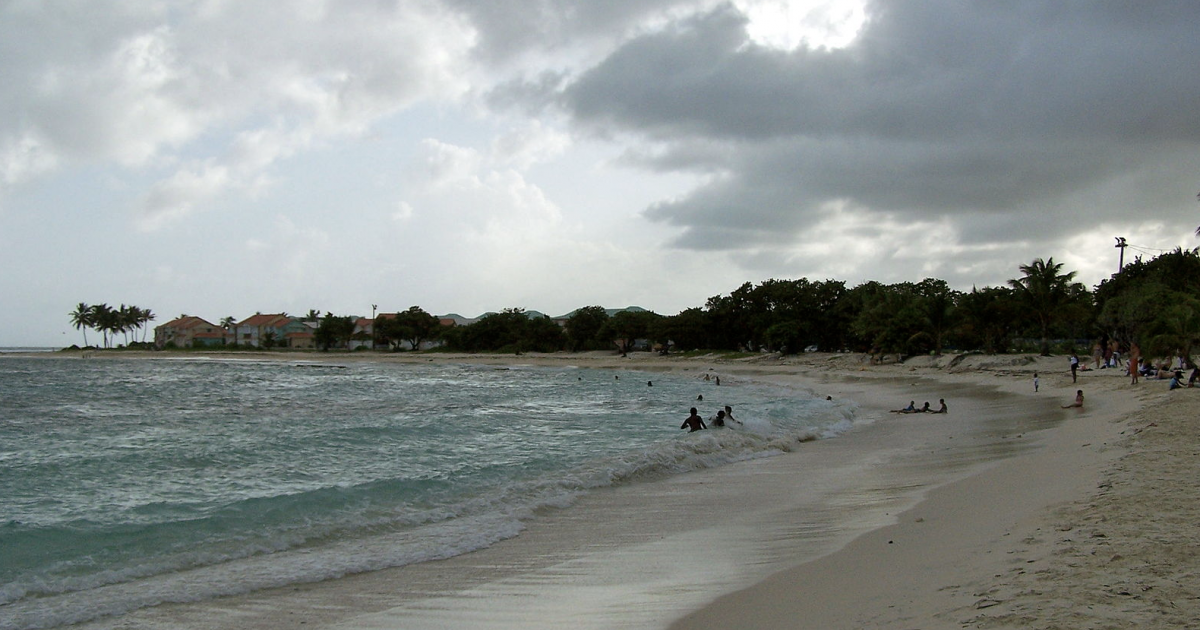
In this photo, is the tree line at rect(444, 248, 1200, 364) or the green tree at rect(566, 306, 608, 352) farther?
the green tree at rect(566, 306, 608, 352)

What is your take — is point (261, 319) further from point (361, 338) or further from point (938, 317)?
point (938, 317)

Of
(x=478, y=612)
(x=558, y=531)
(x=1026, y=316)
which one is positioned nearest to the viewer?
(x=478, y=612)

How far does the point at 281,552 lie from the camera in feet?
25.3

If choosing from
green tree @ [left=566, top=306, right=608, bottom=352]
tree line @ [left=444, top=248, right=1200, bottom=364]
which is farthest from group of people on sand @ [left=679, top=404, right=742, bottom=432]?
green tree @ [left=566, top=306, right=608, bottom=352]

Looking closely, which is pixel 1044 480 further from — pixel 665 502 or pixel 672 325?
pixel 672 325

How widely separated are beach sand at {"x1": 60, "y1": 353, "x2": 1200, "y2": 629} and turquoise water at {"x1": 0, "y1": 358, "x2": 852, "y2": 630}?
2.79ft

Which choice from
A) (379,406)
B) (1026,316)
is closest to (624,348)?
(1026,316)

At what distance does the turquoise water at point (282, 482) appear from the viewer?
697cm

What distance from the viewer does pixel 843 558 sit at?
6.09 metres

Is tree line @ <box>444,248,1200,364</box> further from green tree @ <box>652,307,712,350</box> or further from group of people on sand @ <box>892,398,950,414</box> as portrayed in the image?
group of people on sand @ <box>892,398,950,414</box>

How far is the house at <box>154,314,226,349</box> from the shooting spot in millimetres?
124875

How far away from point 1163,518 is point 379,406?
26.5 metres

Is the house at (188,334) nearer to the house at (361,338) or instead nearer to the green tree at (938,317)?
the house at (361,338)

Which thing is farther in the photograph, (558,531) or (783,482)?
(783,482)
